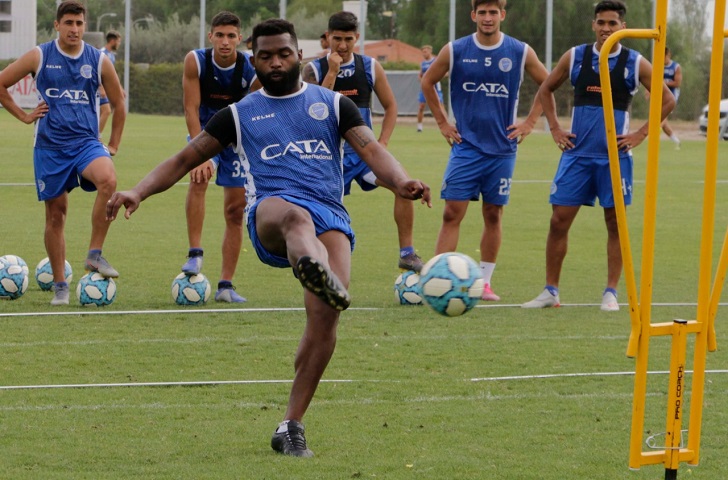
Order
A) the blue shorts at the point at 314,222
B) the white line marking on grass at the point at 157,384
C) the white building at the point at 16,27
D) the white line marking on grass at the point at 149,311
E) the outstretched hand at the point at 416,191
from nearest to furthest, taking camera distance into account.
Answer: the outstretched hand at the point at 416,191
the blue shorts at the point at 314,222
the white line marking on grass at the point at 157,384
the white line marking on grass at the point at 149,311
the white building at the point at 16,27

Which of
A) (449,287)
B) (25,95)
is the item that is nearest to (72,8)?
(449,287)

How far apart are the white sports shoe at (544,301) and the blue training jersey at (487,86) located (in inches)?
52.3

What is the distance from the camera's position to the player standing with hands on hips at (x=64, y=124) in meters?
9.95

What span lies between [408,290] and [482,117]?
5.50ft

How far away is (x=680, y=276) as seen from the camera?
12047 mm

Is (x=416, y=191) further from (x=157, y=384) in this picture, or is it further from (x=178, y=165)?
(x=157, y=384)

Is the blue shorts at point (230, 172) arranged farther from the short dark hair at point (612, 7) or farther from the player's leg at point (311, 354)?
the player's leg at point (311, 354)

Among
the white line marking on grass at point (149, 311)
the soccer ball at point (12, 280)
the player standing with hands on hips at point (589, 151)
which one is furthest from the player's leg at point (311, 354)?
the soccer ball at point (12, 280)

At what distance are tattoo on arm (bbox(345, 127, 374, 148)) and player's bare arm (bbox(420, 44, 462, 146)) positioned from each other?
172 inches

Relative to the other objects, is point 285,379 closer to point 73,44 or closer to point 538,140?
point 73,44

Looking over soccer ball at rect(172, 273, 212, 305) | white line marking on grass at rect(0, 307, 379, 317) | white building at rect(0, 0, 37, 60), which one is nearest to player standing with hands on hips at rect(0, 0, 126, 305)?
white line marking on grass at rect(0, 307, 379, 317)

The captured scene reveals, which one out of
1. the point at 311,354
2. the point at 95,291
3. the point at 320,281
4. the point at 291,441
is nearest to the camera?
the point at 320,281

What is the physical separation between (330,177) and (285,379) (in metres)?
1.62

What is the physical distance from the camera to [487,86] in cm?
1058
